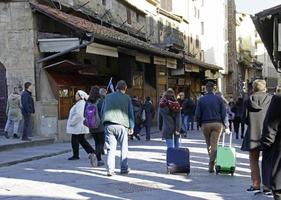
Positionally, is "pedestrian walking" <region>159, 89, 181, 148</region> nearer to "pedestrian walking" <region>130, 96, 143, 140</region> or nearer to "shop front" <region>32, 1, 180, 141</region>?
"shop front" <region>32, 1, 180, 141</region>

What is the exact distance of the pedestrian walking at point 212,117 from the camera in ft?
34.9

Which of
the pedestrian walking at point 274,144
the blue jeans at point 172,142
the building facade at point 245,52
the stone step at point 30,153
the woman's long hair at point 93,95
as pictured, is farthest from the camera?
the building facade at point 245,52

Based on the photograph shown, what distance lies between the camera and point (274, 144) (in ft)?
20.0

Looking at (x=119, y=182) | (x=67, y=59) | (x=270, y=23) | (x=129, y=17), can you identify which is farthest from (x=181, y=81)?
(x=119, y=182)

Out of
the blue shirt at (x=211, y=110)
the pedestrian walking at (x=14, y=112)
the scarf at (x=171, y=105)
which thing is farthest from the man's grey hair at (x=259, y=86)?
the pedestrian walking at (x=14, y=112)

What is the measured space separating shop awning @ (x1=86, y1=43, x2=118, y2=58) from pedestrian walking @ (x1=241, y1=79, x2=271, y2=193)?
406 inches

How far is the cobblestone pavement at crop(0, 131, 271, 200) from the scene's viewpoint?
8664mm

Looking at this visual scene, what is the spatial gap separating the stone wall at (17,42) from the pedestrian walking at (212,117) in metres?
9.37

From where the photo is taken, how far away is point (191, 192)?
8844 millimetres

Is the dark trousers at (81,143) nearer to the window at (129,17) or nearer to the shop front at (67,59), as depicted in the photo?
the shop front at (67,59)

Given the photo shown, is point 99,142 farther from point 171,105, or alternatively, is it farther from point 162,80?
point 162,80

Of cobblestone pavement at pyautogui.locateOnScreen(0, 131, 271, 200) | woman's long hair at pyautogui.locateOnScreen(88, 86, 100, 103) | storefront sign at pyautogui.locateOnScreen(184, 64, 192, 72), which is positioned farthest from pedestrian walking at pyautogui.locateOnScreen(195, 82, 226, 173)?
storefront sign at pyautogui.locateOnScreen(184, 64, 192, 72)

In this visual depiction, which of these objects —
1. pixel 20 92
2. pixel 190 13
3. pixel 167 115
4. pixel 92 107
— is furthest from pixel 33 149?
pixel 190 13

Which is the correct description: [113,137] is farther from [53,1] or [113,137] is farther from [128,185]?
[53,1]
